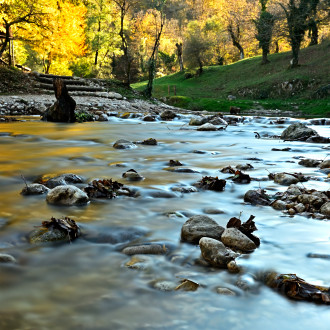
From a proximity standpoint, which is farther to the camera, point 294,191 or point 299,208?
point 294,191

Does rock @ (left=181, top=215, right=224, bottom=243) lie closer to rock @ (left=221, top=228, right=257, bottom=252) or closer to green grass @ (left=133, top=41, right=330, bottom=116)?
rock @ (left=221, top=228, right=257, bottom=252)

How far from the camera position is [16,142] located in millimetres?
8977

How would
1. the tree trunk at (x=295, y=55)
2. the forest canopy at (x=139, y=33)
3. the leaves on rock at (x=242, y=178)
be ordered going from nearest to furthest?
the leaves on rock at (x=242, y=178)
the forest canopy at (x=139, y=33)
the tree trunk at (x=295, y=55)

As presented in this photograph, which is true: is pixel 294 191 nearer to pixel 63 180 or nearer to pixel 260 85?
pixel 63 180

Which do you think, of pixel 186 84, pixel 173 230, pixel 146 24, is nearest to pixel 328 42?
pixel 186 84

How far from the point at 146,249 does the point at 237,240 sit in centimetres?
63

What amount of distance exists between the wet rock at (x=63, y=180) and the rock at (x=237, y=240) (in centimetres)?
244

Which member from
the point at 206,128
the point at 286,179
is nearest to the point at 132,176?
the point at 286,179

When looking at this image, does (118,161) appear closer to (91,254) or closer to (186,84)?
(91,254)

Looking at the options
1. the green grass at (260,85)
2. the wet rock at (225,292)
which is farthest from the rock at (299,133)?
the green grass at (260,85)

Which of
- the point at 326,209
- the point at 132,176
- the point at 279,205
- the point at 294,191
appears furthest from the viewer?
the point at 132,176

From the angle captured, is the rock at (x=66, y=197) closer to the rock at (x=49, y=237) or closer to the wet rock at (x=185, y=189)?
the rock at (x=49, y=237)

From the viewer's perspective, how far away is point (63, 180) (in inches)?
180

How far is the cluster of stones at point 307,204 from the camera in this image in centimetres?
338
